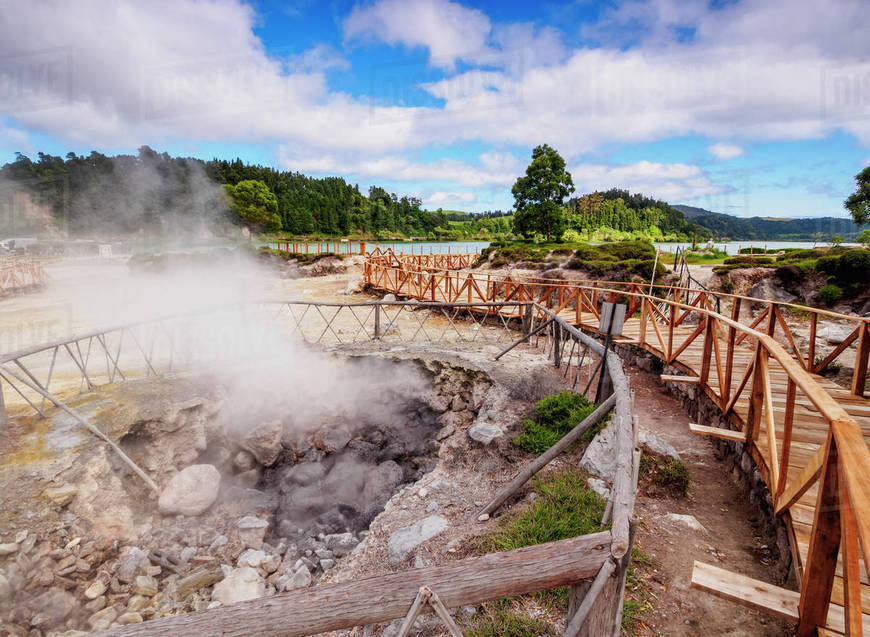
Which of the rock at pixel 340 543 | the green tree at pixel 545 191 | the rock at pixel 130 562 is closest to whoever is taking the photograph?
the rock at pixel 130 562

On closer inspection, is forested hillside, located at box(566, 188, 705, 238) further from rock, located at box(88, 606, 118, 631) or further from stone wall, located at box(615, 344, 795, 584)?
rock, located at box(88, 606, 118, 631)

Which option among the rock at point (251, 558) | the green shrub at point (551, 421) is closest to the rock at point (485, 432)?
the green shrub at point (551, 421)

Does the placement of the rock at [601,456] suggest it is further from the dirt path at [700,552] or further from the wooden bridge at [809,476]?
the wooden bridge at [809,476]

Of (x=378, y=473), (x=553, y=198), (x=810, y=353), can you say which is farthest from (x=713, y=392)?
(x=553, y=198)

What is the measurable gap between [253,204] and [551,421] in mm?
45638

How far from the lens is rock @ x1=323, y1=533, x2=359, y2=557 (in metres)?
4.75

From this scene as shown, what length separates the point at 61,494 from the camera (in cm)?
443

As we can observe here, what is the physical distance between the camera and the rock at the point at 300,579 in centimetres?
418

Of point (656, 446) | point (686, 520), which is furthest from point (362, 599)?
point (656, 446)

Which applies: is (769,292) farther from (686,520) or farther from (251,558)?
(251,558)

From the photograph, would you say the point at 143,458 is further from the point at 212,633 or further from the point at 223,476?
the point at 212,633

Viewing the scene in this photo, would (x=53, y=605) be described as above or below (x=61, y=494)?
below

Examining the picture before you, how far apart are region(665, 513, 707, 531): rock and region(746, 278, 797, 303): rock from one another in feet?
52.0

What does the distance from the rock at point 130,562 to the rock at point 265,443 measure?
2.35m
